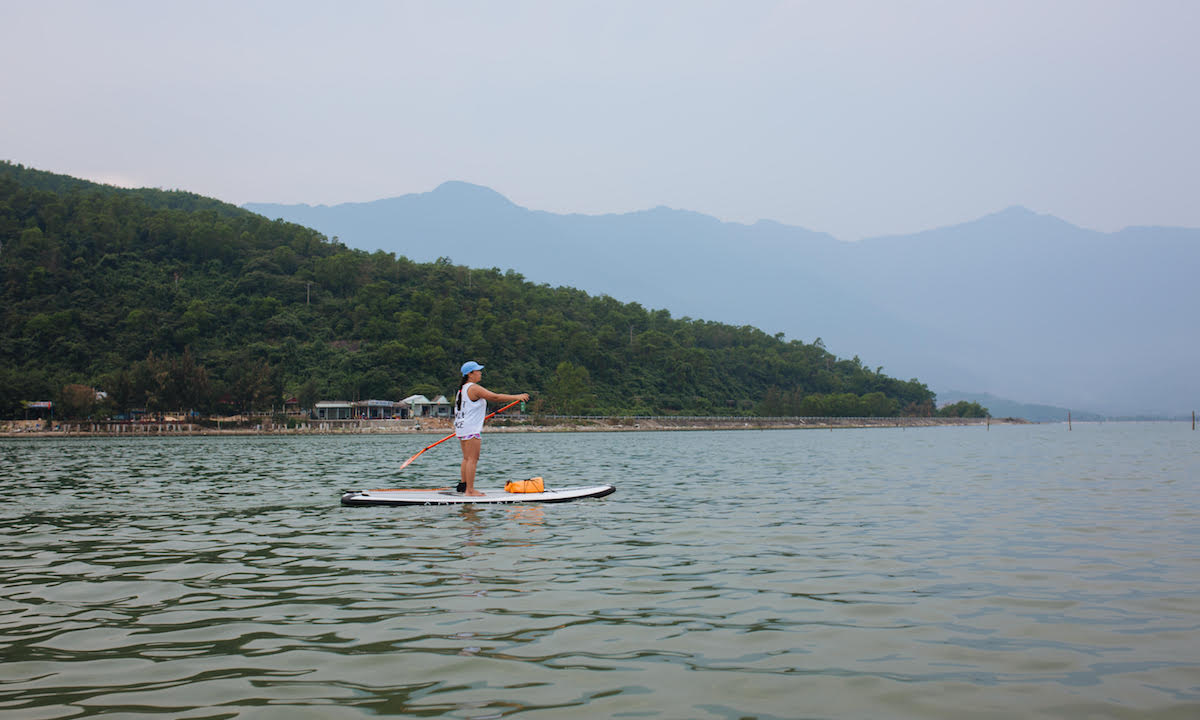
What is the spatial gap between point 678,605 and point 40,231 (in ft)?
528

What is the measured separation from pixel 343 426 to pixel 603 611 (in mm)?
105772

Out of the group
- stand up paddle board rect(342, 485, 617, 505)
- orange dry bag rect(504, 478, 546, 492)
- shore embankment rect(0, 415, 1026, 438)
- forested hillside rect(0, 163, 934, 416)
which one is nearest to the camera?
stand up paddle board rect(342, 485, 617, 505)

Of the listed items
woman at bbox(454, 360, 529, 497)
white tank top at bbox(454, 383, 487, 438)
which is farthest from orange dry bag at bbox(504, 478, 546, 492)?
white tank top at bbox(454, 383, 487, 438)

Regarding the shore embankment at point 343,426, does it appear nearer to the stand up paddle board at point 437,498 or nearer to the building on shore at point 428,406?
the building on shore at point 428,406

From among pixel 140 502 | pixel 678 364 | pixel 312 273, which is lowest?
pixel 140 502

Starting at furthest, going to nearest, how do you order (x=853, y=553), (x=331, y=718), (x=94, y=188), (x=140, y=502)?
(x=94, y=188) → (x=140, y=502) → (x=853, y=553) → (x=331, y=718)

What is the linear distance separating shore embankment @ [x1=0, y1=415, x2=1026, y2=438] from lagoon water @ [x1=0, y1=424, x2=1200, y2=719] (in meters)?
85.8

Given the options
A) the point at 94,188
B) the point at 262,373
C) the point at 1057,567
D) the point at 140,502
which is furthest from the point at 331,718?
the point at 94,188

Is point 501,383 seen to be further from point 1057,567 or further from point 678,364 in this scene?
point 1057,567

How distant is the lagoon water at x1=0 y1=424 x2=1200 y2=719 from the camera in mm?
5824

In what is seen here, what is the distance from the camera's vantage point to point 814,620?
804 cm

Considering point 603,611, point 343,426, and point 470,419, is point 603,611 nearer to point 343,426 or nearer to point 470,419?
point 470,419

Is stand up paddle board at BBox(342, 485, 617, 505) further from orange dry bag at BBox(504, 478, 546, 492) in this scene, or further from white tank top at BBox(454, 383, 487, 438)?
white tank top at BBox(454, 383, 487, 438)

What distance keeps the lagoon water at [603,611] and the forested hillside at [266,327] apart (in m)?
92.8
